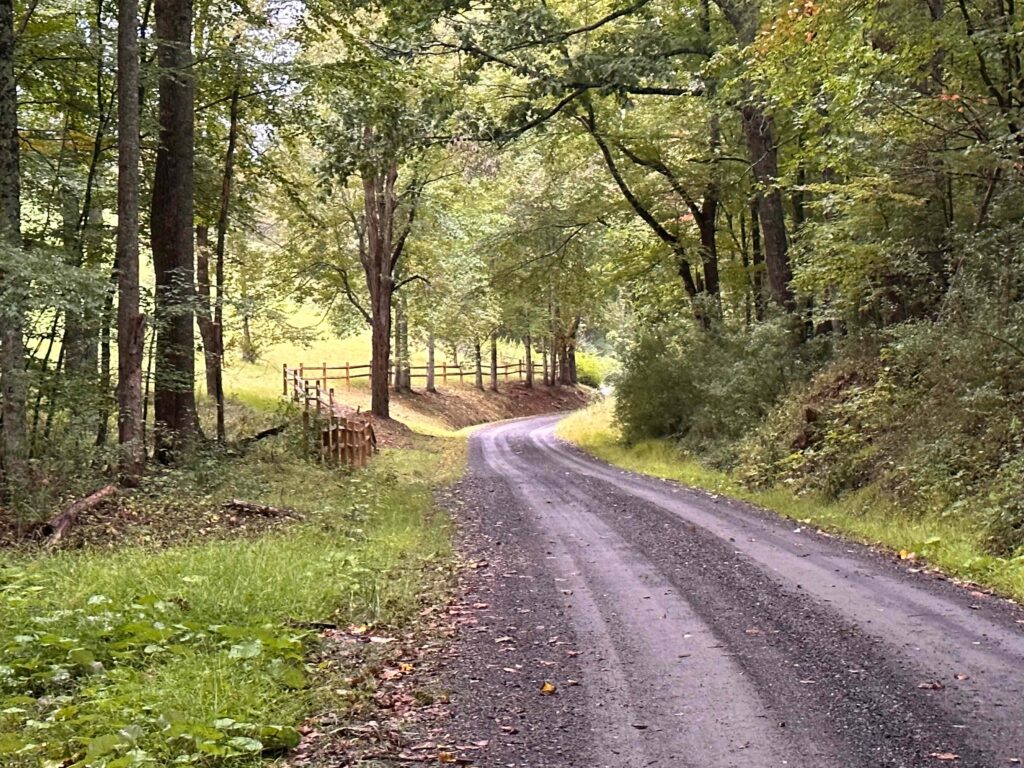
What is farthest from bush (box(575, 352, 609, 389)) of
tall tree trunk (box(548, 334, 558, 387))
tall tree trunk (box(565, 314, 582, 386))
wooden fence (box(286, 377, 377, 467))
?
wooden fence (box(286, 377, 377, 467))

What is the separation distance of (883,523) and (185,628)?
314 inches

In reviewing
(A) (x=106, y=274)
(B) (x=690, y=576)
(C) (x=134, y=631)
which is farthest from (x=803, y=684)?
(A) (x=106, y=274)

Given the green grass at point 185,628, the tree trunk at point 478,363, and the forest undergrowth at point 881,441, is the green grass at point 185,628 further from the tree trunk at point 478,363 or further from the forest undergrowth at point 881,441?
the tree trunk at point 478,363

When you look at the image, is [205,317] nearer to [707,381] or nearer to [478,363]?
[707,381]

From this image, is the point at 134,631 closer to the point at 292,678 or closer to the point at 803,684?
the point at 292,678

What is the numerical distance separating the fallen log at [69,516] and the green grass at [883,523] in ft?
28.1

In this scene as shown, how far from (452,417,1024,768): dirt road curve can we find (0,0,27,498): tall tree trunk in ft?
16.9

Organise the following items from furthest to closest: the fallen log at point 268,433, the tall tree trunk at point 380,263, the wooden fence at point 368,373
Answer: the wooden fence at point 368,373, the tall tree trunk at point 380,263, the fallen log at point 268,433

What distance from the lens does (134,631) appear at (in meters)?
5.00

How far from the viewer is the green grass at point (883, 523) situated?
7344 mm

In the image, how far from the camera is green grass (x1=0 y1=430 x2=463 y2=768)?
371cm

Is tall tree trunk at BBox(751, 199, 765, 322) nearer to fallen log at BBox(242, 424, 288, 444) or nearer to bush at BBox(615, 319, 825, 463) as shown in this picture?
bush at BBox(615, 319, 825, 463)

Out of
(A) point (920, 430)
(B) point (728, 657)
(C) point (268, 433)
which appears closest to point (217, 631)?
(B) point (728, 657)

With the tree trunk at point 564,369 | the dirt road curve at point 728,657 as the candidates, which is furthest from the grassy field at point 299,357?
the dirt road curve at point 728,657
